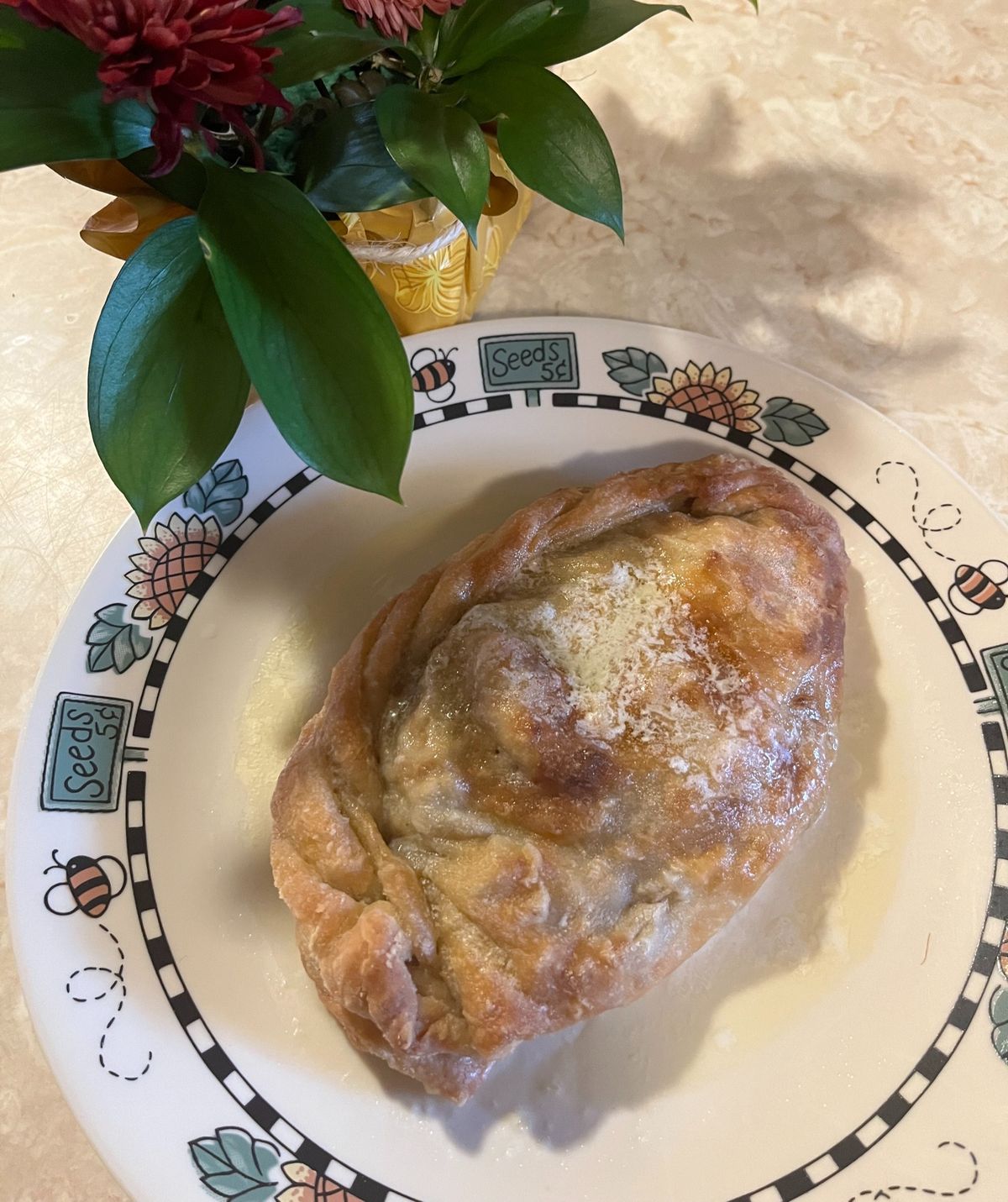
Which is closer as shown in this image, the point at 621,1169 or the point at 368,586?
the point at 621,1169

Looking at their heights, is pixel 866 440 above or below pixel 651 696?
above

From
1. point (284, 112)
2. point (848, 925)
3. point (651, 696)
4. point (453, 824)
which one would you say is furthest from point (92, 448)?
point (848, 925)

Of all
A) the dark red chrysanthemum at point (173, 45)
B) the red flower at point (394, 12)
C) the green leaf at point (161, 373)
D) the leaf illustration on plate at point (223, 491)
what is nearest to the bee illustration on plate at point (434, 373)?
the leaf illustration on plate at point (223, 491)

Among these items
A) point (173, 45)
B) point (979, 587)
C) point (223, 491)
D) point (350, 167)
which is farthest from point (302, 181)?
point (979, 587)

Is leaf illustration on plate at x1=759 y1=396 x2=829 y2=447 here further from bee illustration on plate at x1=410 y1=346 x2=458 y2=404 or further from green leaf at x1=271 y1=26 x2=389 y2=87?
green leaf at x1=271 y1=26 x2=389 y2=87

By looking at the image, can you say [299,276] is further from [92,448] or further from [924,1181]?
[924,1181]

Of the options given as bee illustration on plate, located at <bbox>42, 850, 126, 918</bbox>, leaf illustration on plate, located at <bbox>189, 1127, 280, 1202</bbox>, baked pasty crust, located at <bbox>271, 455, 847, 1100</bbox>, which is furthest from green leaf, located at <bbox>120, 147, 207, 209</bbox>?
leaf illustration on plate, located at <bbox>189, 1127, 280, 1202</bbox>

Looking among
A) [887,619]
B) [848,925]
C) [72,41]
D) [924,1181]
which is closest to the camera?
[72,41]

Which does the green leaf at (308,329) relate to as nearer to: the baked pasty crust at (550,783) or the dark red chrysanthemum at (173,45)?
the dark red chrysanthemum at (173,45)
